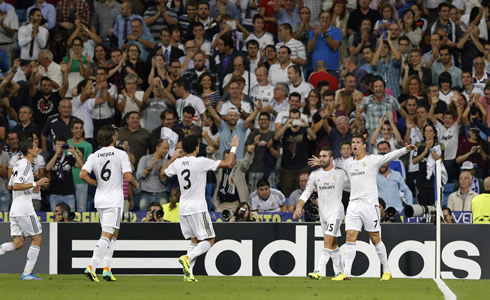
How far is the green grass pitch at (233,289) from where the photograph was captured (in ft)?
41.7

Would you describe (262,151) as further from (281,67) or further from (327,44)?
(327,44)

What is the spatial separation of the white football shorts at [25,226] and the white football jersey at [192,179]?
7.65 ft

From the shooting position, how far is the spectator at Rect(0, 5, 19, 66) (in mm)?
24359

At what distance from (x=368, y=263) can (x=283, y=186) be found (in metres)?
3.37

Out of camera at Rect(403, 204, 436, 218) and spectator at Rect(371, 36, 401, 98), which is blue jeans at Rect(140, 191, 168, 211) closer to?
camera at Rect(403, 204, 436, 218)

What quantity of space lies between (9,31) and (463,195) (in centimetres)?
1144

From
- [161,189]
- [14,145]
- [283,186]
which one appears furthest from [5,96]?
[283,186]

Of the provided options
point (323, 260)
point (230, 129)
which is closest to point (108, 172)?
point (323, 260)

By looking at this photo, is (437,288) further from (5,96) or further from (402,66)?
(5,96)

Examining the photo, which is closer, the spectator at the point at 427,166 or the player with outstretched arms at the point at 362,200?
the player with outstretched arms at the point at 362,200

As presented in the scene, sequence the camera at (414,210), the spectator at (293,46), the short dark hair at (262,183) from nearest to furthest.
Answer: the camera at (414,210)
the short dark hair at (262,183)
the spectator at (293,46)

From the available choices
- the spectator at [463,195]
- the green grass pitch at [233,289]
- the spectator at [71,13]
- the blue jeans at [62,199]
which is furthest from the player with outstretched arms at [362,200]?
the spectator at [71,13]

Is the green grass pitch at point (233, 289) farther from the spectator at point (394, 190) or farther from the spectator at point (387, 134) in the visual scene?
the spectator at point (387, 134)

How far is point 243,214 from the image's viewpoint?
19.1 metres
